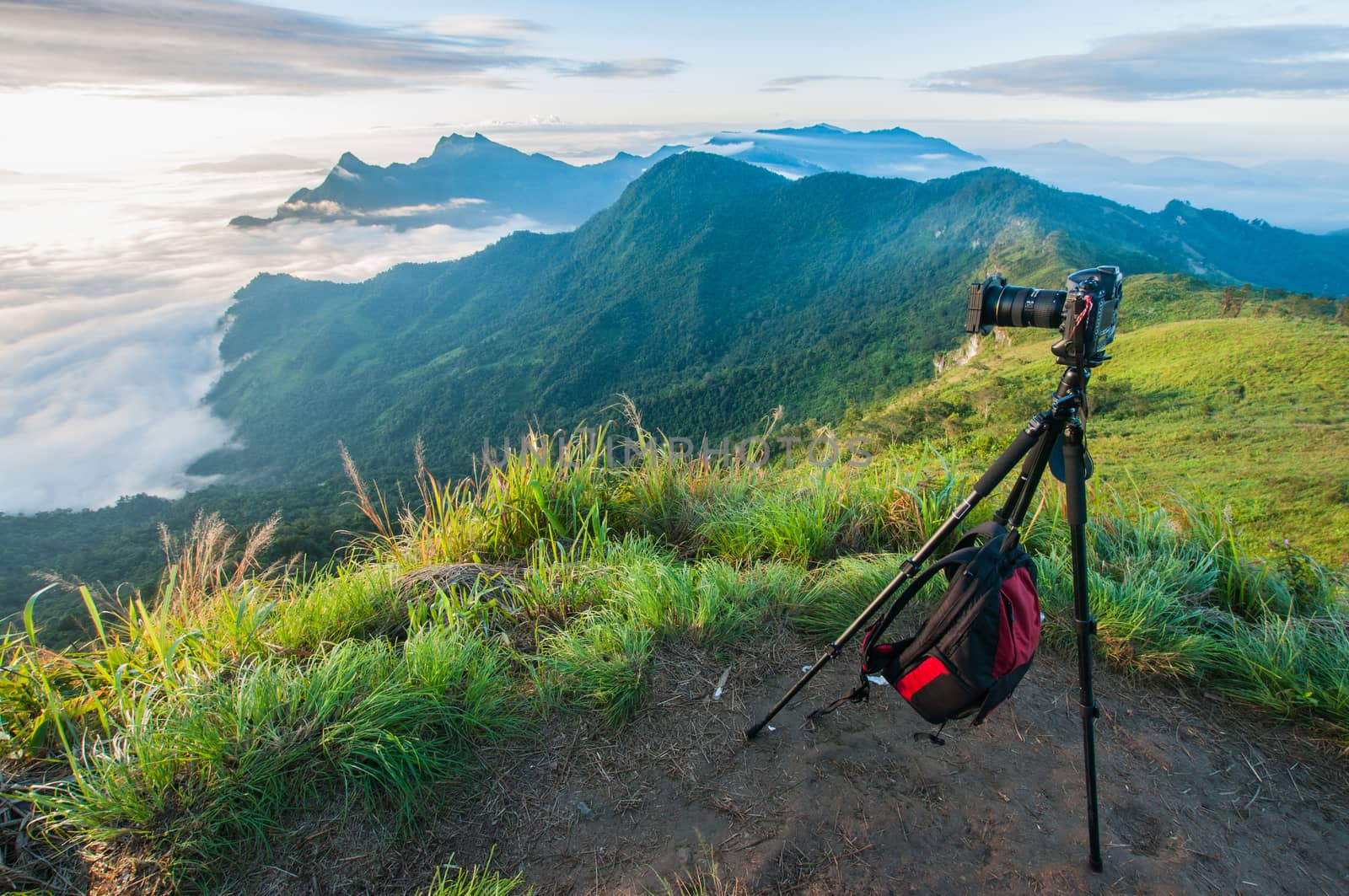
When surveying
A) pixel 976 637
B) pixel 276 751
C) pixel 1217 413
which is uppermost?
pixel 976 637

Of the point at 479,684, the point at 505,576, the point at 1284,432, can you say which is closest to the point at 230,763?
the point at 479,684

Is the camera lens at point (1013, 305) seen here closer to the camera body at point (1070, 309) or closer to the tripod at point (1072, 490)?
the camera body at point (1070, 309)

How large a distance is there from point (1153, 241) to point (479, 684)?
105611mm

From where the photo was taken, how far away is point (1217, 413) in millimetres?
22234

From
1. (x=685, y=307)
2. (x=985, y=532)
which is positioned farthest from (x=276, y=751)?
(x=685, y=307)

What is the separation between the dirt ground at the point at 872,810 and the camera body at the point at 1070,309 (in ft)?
4.44

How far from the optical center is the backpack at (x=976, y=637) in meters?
1.70

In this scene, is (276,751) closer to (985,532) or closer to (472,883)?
(472,883)

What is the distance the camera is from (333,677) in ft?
7.06

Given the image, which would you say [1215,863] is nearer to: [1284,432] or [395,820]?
[395,820]

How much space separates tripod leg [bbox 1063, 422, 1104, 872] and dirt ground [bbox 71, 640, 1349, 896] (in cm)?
19

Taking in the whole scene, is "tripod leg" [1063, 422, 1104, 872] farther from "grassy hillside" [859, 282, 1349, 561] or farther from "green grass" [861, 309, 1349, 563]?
"grassy hillside" [859, 282, 1349, 561]

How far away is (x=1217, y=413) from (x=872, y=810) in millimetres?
27198

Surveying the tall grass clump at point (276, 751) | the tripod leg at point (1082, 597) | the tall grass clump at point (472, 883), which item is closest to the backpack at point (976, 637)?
Result: the tripod leg at point (1082, 597)
